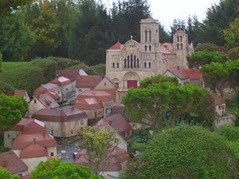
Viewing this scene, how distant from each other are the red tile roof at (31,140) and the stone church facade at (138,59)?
18.4 metres

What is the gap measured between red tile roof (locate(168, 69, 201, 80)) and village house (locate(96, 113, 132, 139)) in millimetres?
12301

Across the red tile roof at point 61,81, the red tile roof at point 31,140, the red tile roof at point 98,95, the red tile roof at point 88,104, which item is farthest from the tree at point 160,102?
the red tile roof at point 61,81

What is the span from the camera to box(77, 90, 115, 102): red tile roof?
5108 centimetres

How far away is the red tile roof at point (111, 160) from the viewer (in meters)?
33.8

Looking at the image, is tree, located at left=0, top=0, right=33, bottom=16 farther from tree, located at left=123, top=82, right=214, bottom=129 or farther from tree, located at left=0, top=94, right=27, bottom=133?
tree, located at left=123, top=82, right=214, bottom=129

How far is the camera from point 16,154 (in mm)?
36281

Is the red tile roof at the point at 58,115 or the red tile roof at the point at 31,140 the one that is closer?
the red tile roof at the point at 31,140

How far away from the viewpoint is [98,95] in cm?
5147

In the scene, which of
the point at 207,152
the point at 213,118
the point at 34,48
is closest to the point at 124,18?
the point at 34,48

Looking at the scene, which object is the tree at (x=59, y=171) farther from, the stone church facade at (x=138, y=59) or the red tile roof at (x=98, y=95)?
the stone church facade at (x=138, y=59)

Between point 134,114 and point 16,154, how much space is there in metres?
10.3

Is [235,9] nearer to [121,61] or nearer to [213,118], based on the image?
[121,61]

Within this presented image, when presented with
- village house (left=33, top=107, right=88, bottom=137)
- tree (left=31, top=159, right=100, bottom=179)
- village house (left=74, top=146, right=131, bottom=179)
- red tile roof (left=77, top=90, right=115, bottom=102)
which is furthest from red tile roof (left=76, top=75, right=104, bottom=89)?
tree (left=31, top=159, right=100, bottom=179)

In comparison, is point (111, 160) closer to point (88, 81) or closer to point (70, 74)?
point (88, 81)
